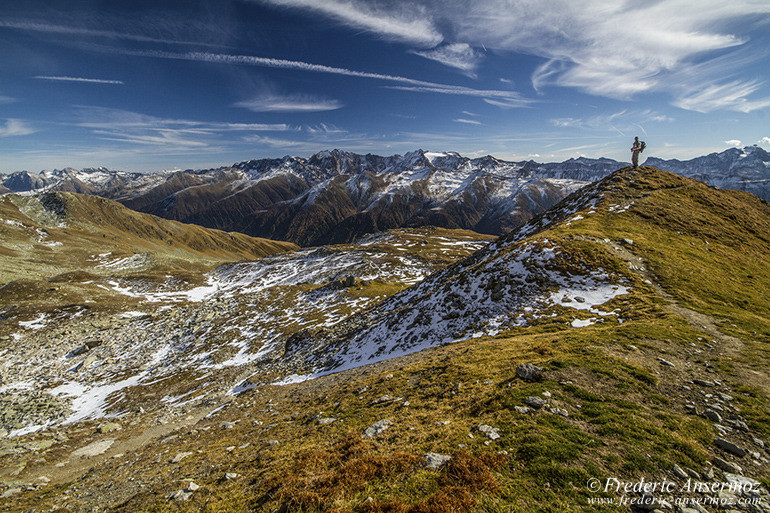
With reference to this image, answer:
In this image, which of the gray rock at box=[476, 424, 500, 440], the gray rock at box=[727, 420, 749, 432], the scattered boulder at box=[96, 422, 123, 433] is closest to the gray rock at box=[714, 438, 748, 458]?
the gray rock at box=[727, 420, 749, 432]

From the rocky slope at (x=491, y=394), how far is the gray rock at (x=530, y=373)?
0.64 ft

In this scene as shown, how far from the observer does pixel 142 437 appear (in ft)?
84.0

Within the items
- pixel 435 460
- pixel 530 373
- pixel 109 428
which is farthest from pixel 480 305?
pixel 109 428

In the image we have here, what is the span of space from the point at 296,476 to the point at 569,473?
27.2 feet

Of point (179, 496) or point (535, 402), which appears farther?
point (535, 402)

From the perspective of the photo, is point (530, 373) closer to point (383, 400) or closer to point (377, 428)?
point (377, 428)

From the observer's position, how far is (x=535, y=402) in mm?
11227

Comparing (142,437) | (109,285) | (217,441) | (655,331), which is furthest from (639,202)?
(109,285)

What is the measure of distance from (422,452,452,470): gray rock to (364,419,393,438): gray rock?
3629 mm

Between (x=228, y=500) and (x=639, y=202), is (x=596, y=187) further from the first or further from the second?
(x=228, y=500)

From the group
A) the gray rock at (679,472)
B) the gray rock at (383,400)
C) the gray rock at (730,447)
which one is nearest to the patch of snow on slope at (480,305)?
the gray rock at (383,400)

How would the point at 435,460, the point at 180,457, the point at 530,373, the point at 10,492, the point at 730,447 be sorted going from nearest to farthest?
1. the point at 730,447
2. the point at 435,460
3. the point at 530,373
4. the point at 10,492
5. the point at 180,457

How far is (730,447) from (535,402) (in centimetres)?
516

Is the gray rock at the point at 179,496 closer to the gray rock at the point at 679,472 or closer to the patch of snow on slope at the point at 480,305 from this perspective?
the gray rock at the point at 679,472
